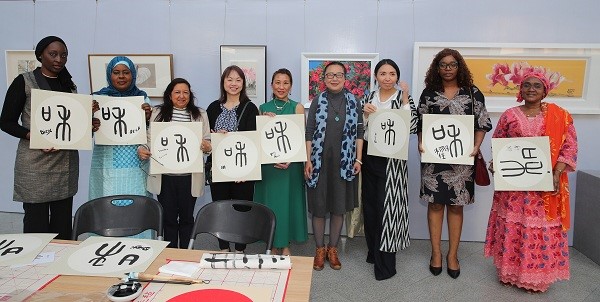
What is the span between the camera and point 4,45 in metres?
4.66

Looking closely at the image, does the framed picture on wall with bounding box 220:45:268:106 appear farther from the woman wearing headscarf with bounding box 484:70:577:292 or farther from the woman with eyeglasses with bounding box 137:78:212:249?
the woman wearing headscarf with bounding box 484:70:577:292

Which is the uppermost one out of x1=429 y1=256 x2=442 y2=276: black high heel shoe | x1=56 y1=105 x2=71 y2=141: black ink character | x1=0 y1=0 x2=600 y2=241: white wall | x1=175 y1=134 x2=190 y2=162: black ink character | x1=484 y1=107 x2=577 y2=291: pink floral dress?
x1=0 y1=0 x2=600 y2=241: white wall

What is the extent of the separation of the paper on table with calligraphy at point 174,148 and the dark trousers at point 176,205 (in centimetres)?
30

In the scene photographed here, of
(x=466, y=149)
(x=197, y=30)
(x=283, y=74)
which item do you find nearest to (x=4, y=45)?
(x=197, y=30)

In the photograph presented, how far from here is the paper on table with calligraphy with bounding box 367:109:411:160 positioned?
3139 mm

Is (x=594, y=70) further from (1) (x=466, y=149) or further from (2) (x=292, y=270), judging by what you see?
(2) (x=292, y=270)

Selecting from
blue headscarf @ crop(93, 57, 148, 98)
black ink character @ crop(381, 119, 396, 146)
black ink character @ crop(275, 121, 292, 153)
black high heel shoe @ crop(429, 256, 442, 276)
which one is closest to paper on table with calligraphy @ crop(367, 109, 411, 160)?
black ink character @ crop(381, 119, 396, 146)

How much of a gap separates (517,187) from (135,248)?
259 cm

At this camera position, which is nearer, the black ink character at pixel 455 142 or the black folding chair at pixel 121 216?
the black folding chair at pixel 121 216

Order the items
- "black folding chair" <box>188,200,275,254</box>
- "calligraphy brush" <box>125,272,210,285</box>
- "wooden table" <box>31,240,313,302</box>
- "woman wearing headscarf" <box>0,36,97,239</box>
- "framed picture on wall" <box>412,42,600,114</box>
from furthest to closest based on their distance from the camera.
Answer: "framed picture on wall" <box>412,42,600,114</box>, "woman wearing headscarf" <box>0,36,97,239</box>, "black folding chair" <box>188,200,275,254</box>, "calligraphy brush" <box>125,272,210,285</box>, "wooden table" <box>31,240,313,302</box>

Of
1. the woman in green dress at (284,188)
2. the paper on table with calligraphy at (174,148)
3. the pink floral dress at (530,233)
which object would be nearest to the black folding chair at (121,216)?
the paper on table with calligraphy at (174,148)

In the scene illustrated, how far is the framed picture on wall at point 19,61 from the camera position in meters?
4.62

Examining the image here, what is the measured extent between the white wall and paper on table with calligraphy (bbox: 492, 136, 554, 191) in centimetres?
133

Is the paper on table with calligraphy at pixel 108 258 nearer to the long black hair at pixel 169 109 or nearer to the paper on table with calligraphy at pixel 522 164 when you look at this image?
the long black hair at pixel 169 109
